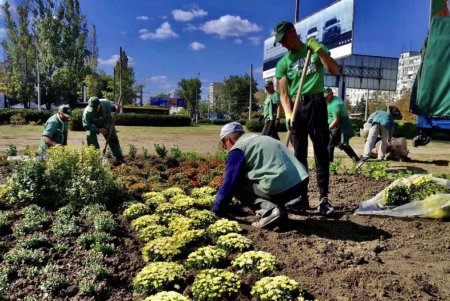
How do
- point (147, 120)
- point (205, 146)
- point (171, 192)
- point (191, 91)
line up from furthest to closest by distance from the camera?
1. point (191, 91)
2. point (147, 120)
3. point (205, 146)
4. point (171, 192)

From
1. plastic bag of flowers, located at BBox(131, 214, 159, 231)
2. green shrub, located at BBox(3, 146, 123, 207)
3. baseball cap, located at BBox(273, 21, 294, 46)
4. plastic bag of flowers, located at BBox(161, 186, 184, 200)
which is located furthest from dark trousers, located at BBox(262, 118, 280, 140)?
plastic bag of flowers, located at BBox(131, 214, 159, 231)

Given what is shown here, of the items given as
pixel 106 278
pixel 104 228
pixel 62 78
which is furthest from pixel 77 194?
pixel 62 78

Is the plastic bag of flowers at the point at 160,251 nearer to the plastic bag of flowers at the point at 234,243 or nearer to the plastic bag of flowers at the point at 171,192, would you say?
the plastic bag of flowers at the point at 234,243

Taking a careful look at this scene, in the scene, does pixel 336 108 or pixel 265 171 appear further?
pixel 336 108

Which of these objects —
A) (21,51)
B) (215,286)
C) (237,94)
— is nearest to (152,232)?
(215,286)

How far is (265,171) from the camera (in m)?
3.86

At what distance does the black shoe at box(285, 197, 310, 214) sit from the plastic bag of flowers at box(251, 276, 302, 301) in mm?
2154

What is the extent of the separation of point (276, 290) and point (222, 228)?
51.1 inches

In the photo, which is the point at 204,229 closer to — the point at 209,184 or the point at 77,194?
the point at 77,194

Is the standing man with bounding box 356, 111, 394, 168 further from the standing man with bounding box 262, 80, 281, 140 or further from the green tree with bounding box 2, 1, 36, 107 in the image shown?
the green tree with bounding box 2, 1, 36, 107

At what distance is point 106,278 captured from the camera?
3.09 metres

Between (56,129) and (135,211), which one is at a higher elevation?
(56,129)

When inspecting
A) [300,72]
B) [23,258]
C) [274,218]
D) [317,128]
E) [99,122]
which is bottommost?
[23,258]

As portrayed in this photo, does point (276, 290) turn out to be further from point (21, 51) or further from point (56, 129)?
point (21, 51)
